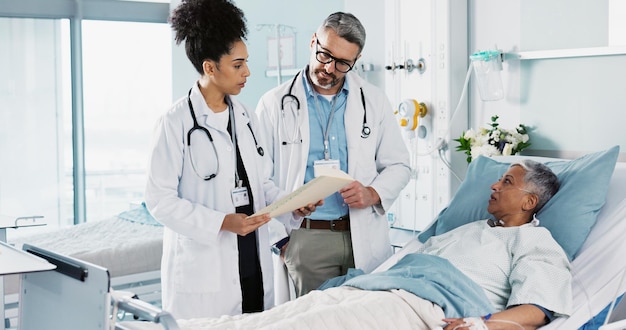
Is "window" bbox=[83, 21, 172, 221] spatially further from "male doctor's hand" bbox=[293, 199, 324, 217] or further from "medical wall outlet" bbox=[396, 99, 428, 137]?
"male doctor's hand" bbox=[293, 199, 324, 217]

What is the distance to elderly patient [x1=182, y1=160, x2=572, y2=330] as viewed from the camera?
2.01 m

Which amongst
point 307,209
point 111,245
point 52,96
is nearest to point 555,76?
point 307,209

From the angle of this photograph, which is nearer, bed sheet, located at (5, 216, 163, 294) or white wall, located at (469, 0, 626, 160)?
white wall, located at (469, 0, 626, 160)

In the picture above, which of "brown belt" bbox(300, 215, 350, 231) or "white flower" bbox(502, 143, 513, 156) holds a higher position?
"white flower" bbox(502, 143, 513, 156)

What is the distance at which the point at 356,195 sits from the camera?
2.40 m

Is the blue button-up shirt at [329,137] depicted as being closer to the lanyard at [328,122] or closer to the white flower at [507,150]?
the lanyard at [328,122]

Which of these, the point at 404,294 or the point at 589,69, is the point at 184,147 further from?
the point at 589,69

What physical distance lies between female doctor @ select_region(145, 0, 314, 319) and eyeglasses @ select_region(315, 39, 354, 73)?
347 millimetres

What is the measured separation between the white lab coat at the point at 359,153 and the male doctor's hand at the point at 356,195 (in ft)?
0.19

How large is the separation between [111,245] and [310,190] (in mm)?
1957

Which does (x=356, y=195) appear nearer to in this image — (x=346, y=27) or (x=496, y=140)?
(x=346, y=27)

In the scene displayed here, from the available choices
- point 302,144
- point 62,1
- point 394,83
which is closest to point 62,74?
point 62,1

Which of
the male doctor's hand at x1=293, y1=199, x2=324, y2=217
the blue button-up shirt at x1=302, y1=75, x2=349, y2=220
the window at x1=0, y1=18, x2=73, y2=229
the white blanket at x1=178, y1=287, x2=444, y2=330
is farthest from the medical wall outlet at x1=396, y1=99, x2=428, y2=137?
the window at x1=0, y1=18, x2=73, y2=229

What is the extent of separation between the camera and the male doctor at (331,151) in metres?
2.44
